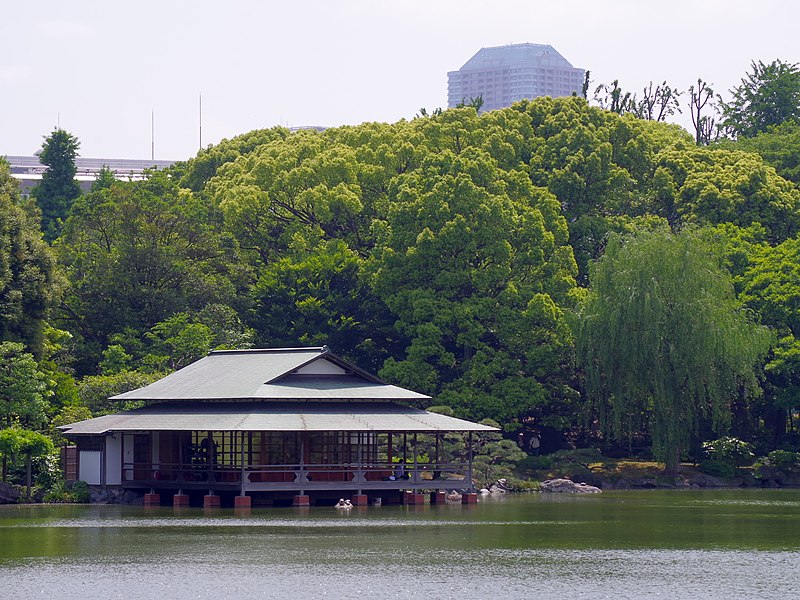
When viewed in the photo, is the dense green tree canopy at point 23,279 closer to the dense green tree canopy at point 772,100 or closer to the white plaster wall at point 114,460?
the white plaster wall at point 114,460

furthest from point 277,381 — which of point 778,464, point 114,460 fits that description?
point 778,464

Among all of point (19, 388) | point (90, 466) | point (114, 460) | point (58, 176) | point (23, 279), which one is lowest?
point (90, 466)

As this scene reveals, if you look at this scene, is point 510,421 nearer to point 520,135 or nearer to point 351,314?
point 351,314

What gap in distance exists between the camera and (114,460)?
1860 inches

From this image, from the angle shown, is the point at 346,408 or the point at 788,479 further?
the point at 788,479

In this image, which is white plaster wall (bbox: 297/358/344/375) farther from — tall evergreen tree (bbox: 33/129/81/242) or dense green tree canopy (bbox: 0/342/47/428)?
tall evergreen tree (bbox: 33/129/81/242)

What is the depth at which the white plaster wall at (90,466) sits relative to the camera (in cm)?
4706

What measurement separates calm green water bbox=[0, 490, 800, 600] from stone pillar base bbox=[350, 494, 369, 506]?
7.15 ft

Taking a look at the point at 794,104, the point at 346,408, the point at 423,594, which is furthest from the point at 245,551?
the point at 794,104

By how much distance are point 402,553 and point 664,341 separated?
28044mm

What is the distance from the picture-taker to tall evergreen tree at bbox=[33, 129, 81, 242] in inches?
3632

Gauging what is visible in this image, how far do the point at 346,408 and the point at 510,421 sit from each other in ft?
47.8

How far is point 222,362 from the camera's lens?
5091 cm

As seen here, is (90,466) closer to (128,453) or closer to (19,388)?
(128,453)
